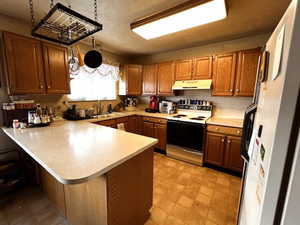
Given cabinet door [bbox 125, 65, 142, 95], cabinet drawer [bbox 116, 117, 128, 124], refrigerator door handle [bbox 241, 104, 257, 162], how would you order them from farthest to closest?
cabinet door [bbox 125, 65, 142, 95] → cabinet drawer [bbox 116, 117, 128, 124] → refrigerator door handle [bbox 241, 104, 257, 162]

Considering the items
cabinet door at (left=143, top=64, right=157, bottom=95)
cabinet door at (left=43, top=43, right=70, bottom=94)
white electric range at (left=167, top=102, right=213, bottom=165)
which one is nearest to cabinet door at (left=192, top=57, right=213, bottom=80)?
white electric range at (left=167, top=102, right=213, bottom=165)

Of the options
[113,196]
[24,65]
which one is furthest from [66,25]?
[113,196]

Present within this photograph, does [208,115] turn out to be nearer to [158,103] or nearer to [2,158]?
[158,103]

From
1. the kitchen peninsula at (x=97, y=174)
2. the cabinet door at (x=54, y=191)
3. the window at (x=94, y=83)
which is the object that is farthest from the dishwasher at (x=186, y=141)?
the cabinet door at (x=54, y=191)

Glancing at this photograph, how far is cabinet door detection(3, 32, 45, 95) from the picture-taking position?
178 cm

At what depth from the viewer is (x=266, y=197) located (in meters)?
0.47

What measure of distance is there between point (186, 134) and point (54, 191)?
2235 mm

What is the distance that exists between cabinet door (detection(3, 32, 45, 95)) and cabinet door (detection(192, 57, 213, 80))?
110 inches

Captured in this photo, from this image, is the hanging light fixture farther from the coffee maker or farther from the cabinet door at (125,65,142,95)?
the coffee maker

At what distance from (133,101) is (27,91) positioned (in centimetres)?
246

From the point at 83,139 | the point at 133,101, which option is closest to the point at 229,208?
the point at 83,139

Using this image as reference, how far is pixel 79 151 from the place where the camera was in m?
1.13

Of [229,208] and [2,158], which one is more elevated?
[2,158]

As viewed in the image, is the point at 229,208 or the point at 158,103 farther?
the point at 158,103
